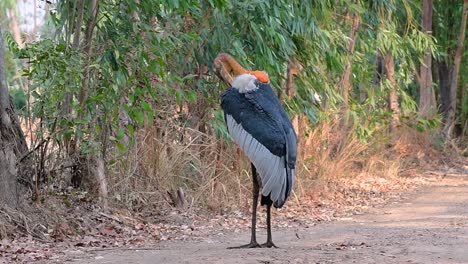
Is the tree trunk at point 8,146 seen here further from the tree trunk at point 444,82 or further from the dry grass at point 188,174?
the tree trunk at point 444,82

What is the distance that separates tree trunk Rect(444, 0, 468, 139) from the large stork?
1401cm

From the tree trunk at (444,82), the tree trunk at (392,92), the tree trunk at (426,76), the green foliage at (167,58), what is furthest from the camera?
the tree trunk at (444,82)

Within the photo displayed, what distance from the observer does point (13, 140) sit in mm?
9055

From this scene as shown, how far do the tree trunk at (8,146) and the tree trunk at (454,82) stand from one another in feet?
46.2

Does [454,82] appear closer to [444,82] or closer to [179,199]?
[444,82]

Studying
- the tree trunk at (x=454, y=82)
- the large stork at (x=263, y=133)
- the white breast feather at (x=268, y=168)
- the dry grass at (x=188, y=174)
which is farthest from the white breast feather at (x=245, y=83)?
the tree trunk at (x=454, y=82)

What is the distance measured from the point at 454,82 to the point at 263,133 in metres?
16.2

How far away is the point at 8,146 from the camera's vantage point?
8.90 metres

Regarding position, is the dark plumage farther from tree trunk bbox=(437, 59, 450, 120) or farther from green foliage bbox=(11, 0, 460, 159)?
tree trunk bbox=(437, 59, 450, 120)

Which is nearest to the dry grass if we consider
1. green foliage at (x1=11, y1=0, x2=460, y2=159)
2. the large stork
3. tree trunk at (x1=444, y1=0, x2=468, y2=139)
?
green foliage at (x1=11, y1=0, x2=460, y2=159)

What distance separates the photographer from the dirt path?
7230 millimetres

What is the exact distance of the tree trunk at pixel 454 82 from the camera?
861 inches

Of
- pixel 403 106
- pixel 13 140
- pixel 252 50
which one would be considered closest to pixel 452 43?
pixel 403 106

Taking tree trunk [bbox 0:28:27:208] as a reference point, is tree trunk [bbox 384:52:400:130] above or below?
above
